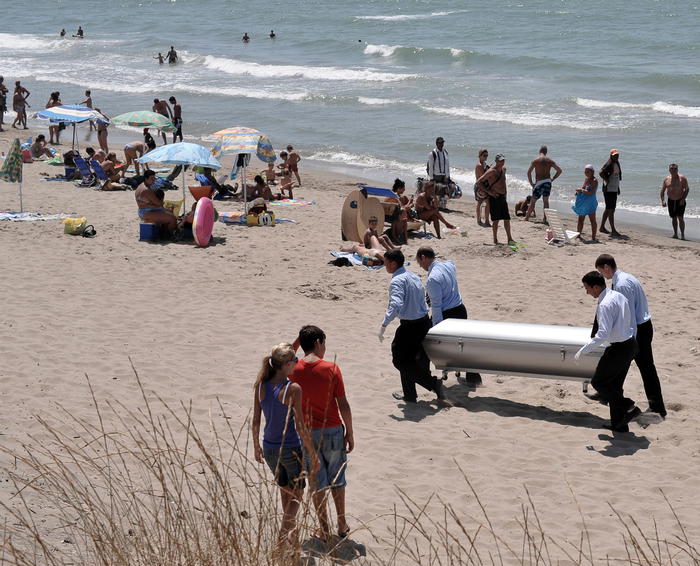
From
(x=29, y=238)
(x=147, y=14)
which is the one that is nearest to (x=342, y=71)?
(x=29, y=238)

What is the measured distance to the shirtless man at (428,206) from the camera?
44.9ft

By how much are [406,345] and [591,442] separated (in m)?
1.59

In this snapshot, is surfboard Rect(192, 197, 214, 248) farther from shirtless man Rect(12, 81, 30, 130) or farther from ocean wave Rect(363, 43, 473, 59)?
ocean wave Rect(363, 43, 473, 59)

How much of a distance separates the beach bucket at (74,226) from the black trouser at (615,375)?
8337 mm

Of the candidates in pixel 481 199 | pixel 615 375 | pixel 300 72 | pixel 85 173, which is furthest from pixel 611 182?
pixel 300 72

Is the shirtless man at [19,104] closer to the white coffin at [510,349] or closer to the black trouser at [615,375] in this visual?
the white coffin at [510,349]

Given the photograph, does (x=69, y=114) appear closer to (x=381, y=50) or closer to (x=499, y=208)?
(x=499, y=208)

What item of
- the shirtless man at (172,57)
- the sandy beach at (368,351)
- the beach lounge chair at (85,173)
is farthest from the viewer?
the shirtless man at (172,57)

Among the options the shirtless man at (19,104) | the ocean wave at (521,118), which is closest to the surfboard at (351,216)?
the ocean wave at (521,118)

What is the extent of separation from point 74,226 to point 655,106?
20763 millimetres

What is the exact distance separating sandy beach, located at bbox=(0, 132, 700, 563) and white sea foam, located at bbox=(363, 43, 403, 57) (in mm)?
29931

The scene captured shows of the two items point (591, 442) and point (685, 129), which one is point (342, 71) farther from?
point (591, 442)

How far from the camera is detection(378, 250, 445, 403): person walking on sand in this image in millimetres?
7250

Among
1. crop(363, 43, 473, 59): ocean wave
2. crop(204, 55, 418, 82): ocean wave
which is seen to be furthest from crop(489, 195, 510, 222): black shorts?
crop(363, 43, 473, 59): ocean wave
